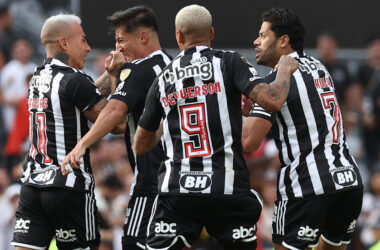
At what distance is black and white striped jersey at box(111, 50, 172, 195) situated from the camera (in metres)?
7.14

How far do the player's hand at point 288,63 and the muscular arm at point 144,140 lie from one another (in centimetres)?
109

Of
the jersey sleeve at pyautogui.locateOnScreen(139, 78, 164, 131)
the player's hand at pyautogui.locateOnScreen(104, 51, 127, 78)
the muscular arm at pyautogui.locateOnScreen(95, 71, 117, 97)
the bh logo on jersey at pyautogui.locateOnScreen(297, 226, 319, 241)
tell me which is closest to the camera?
the jersey sleeve at pyautogui.locateOnScreen(139, 78, 164, 131)

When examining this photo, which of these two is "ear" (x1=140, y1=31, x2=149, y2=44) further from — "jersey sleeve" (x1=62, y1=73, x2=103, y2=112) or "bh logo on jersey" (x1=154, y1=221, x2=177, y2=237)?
"bh logo on jersey" (x1=154, y1=221, x2=177, y2=237)

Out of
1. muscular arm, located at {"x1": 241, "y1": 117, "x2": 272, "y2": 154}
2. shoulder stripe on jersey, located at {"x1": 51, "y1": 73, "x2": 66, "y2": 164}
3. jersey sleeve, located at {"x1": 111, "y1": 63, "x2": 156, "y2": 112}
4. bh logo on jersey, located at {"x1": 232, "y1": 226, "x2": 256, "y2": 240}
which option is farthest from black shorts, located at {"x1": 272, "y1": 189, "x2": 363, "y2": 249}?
shoulder stripe on jersey, located at {"x1": 51, "y1": 73, "x2": 66, "y2": 164}

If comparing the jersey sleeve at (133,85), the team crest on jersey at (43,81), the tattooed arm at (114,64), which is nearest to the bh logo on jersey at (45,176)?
the team crest on jersey at (43,81)

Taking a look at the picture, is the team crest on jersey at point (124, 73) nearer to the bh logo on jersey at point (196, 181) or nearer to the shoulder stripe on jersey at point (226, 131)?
the shoulder stripe on jersey at point (226, 131)

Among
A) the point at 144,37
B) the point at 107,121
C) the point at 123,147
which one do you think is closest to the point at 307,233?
the point at 107,121

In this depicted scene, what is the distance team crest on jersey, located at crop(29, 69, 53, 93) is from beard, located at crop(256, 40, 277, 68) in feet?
5.68

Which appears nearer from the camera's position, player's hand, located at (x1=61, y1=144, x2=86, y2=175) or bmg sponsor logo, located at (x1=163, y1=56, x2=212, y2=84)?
bmg sponsor logo, located at (x1=163, y1=56, x2=212, y2=84)

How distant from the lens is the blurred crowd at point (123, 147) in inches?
458

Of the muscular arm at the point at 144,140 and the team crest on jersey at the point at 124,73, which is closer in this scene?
the muscular arm at the point at 144,140

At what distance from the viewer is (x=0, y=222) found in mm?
12117

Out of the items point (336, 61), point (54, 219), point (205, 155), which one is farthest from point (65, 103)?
point (336, 61)

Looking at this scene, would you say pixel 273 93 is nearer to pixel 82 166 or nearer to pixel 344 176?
pixel 344 176
